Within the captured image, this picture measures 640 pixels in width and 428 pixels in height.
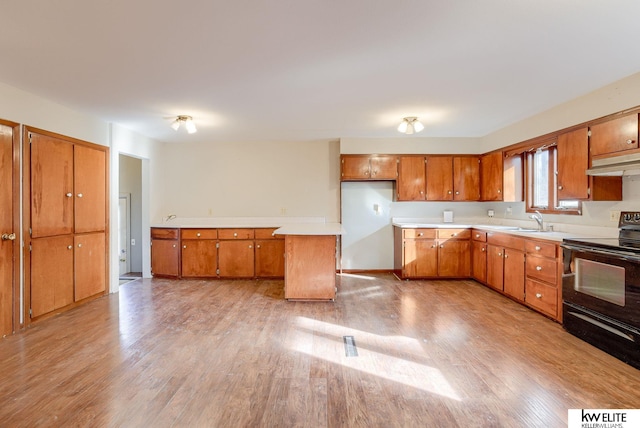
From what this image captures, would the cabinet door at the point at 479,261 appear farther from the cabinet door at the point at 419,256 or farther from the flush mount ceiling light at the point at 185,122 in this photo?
the flush mount ceiling light at the point at 185,122

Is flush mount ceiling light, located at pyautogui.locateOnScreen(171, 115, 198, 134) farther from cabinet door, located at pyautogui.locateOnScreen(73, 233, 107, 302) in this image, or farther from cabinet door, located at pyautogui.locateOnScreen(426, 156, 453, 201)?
cabinet door, located at pyautogui.locateOnScreen(426, 156, 453, 201)

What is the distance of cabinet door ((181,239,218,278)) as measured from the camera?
16.5ft

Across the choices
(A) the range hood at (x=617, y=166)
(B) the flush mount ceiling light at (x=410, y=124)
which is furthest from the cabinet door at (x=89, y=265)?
(A) the range hood at (x=617, y=166)

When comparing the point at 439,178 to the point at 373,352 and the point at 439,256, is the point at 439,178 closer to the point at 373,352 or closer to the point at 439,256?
the point at 439,256

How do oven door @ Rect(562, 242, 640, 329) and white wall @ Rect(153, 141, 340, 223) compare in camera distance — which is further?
white wall @ Rect(153, 141, 340, 223)

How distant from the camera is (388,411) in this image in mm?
1812

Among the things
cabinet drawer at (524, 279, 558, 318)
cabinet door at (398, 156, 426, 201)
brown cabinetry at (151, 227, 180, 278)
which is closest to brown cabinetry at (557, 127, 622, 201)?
cabinet drawer at (524, 279, 558, 318)

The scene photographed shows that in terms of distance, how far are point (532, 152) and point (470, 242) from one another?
1.56 metres

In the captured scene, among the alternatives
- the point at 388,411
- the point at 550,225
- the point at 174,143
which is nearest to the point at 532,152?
the point at 550,225

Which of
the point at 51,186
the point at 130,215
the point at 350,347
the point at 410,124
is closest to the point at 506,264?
the point at 410,124

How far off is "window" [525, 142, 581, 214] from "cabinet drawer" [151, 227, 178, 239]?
5398mm

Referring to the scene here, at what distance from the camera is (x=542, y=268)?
133 inches

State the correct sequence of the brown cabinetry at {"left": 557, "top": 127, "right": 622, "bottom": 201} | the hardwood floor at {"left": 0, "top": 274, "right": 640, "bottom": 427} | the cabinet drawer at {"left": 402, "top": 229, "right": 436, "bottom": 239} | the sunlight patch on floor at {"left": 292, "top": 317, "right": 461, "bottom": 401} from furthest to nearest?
the cabinet drawer at {"left": 402, "top": 229, "right": 436, "bottom": 239} < the brown cabinetry at {"left": 557, "top": 127, "right": 622, "bottom": 201} < the sunlight patch on floor at {"left": 292, "top": 317, "right": 461, "bottom": 401} < the hardwood floor at {"left": 0, "top": 274, "right": 640, "bottom": 427}

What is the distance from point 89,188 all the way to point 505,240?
17.6ft
